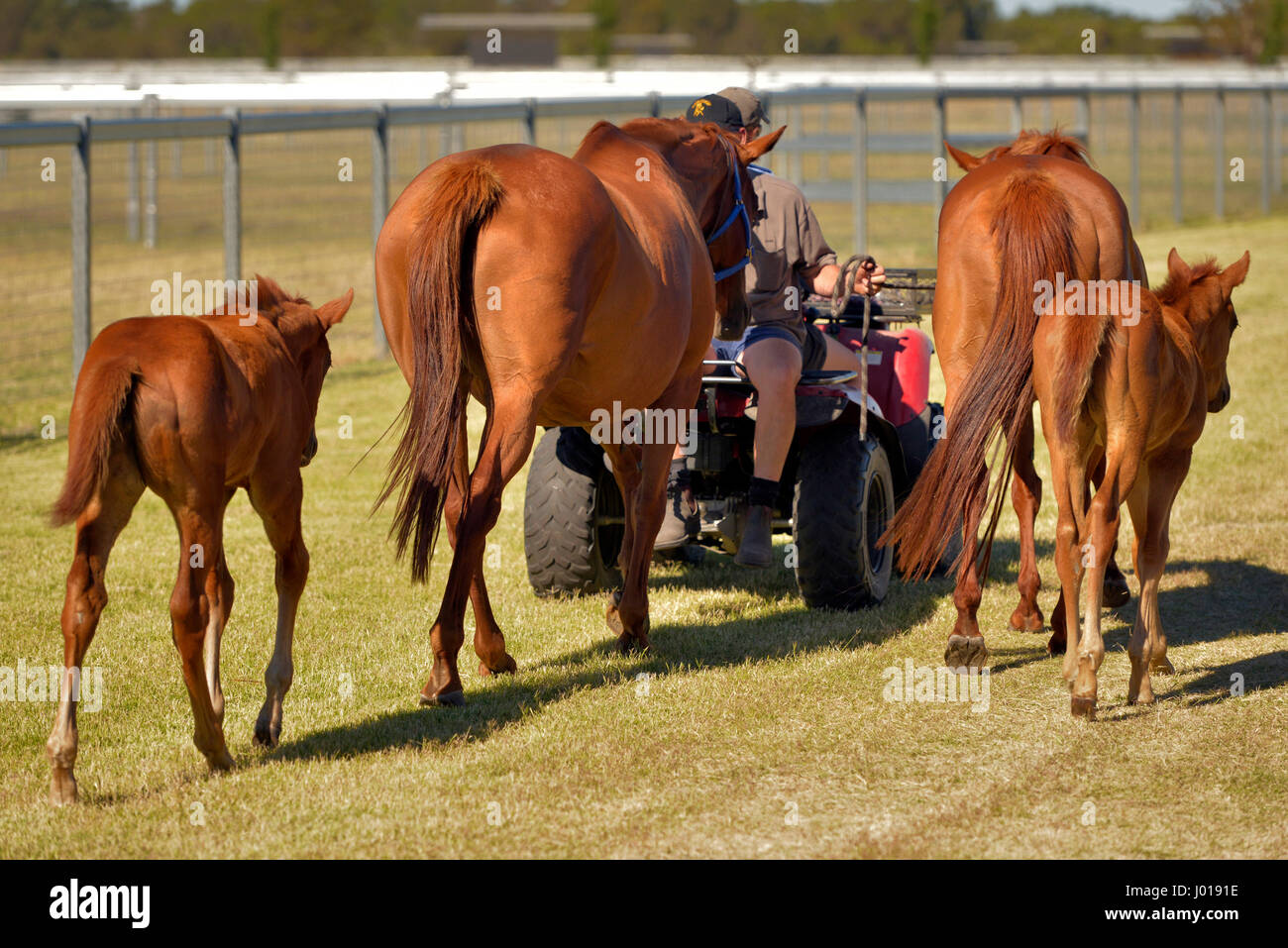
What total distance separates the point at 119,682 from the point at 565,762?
1997 millimetres

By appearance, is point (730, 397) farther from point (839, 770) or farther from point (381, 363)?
point (381, 363)

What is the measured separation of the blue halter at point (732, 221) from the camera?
6301 millimetres

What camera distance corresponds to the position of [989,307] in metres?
5.53

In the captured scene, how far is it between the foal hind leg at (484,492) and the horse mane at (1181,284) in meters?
2.51

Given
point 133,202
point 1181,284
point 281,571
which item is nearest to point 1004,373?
point 1181,284

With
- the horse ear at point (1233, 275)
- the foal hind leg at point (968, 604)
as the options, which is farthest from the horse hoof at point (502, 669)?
the horse ear at point (1233, 275)

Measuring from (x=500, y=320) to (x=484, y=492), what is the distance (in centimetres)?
58

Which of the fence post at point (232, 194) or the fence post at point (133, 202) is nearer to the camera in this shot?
the fence post at point (232, 194)

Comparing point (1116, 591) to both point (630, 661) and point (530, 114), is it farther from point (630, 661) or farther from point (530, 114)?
point (530, 114)

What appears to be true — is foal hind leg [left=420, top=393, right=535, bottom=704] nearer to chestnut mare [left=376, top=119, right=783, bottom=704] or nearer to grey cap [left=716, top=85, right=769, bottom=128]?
chestnut mare [left=376, top=119, right=783, bottom=704]

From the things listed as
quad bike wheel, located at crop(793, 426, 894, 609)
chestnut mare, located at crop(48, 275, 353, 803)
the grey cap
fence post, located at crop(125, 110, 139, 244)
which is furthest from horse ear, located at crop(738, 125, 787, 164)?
fence post, located at crop(125, 110, 139, 244)

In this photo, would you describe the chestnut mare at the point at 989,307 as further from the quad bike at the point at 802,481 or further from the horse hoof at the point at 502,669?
the horse hoof at the point at 502,669

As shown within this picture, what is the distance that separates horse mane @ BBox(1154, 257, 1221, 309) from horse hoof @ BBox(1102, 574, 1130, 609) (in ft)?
5.21

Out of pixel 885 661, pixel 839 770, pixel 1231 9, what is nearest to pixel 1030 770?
pixel 839 770
